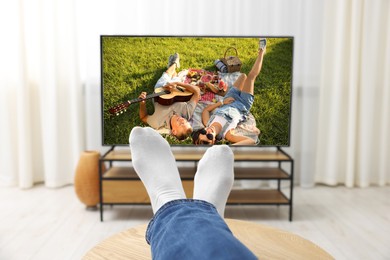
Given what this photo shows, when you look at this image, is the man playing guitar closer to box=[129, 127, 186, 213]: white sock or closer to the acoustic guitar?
the acoustic guitar

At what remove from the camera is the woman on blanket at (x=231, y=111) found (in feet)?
8.39

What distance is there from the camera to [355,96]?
3186 mm

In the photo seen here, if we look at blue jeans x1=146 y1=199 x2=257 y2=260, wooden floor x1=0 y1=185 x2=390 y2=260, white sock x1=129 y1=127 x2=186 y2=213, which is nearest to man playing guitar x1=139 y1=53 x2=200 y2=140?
wooden floor x1=0 y1=185 x2=390 y2=260

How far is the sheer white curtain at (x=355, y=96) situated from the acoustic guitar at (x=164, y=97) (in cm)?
120

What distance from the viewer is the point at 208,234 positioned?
1036mm

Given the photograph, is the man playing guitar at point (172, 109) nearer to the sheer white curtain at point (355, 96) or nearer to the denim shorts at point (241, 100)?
the denim shorts at point (241, 100)

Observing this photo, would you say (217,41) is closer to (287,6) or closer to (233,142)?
(233,142)

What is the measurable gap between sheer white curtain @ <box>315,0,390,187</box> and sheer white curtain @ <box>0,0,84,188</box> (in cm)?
177

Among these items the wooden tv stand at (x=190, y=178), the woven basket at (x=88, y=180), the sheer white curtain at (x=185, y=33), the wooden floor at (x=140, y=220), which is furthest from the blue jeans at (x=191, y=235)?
the sheer white curtain at (x=185, y=33)

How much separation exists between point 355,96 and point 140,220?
5.67ft

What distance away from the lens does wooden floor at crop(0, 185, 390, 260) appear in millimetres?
2182

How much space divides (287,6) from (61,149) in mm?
1876

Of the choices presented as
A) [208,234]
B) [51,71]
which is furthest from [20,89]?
[208,234]

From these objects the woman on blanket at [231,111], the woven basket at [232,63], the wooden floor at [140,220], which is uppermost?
the woven basket at [232,63]
